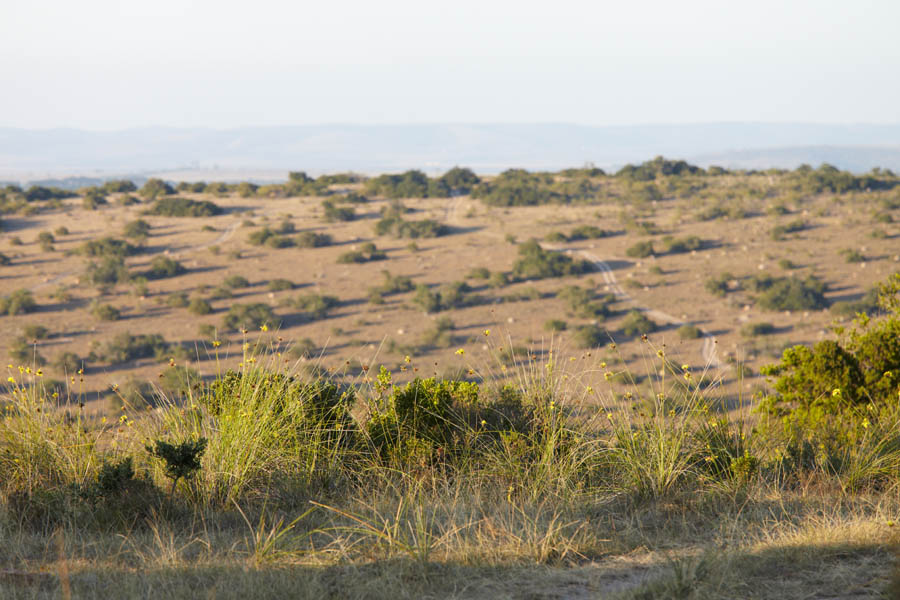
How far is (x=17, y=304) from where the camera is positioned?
29.1m

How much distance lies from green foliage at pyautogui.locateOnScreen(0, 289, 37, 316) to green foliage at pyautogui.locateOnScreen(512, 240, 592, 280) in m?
21.3

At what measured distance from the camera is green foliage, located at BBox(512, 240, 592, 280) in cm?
3550

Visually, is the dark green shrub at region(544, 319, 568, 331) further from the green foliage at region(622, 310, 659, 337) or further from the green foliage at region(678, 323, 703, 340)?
the green foliage at region(678, 323, 703, 340)

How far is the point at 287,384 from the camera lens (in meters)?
5.76

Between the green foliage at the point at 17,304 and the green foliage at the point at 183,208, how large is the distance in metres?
15.1

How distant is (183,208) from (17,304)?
16.5 m

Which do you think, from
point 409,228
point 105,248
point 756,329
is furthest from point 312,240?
point 756,329

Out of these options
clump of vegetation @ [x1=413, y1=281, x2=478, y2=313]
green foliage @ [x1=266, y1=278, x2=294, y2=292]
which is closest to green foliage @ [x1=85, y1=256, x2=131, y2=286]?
green foliage @ [x1=266, y1=278, x2=294, y2=292]

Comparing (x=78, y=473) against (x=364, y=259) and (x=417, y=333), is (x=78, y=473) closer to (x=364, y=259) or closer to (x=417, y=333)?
(x=417, y=333)

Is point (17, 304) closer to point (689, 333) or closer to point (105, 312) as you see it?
point (105, 312)

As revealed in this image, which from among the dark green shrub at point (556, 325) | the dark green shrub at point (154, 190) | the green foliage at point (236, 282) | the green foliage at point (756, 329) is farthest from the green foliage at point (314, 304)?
the dark green shrub at point (154, 190)

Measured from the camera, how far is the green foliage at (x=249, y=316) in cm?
2931

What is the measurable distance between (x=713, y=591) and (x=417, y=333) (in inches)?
1025

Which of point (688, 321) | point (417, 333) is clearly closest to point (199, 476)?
point (417, 333)
